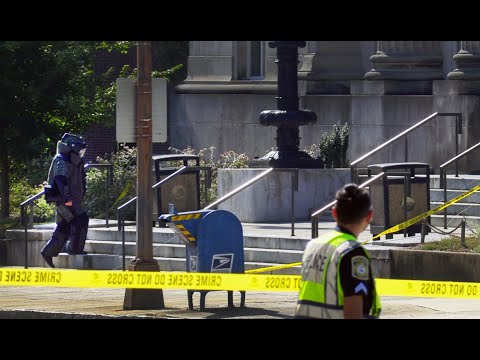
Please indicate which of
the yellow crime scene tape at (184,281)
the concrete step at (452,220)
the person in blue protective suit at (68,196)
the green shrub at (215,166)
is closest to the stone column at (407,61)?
the green shrub at (215,166)

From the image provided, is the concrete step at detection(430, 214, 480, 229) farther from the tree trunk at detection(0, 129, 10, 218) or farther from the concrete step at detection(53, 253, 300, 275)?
the tree trunk at detection(0, 129, 10, 218)

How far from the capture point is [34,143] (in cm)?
2622

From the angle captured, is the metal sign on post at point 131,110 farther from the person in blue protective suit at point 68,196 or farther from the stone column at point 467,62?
the stone column at point 467,62

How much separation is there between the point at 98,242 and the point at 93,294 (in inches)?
156

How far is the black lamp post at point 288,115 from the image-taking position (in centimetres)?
2352

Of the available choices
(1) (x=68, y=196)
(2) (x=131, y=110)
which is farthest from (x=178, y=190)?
(2) (x=131, y=110)

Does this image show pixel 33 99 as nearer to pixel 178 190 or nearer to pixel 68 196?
pixel 178 190

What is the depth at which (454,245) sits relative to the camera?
722 inches

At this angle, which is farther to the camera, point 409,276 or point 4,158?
point 4,158

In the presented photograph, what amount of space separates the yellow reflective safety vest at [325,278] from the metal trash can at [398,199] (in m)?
10.8
